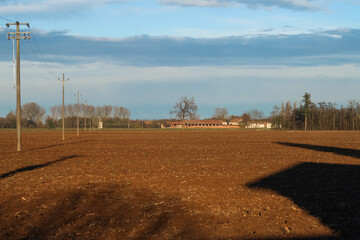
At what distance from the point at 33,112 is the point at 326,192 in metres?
177

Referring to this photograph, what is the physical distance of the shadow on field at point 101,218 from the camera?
30.0 ft

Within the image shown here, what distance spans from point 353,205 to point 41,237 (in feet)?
23.6

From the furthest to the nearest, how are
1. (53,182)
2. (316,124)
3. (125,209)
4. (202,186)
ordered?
1. (316,124)
2. (53,182)
3. (202,186)
4. (125,209)

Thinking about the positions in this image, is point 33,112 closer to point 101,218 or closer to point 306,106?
point 306,106

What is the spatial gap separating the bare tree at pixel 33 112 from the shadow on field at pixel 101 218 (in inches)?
6739

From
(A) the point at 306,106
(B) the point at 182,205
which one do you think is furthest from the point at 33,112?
(B) the point at 182,205

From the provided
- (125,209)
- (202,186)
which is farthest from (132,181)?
(125,209)

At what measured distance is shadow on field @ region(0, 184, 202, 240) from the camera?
9.16 metres

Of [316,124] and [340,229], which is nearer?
[340,229]

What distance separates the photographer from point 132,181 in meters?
15.8

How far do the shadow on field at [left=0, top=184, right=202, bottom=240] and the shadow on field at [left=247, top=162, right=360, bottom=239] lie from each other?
3.02 metres

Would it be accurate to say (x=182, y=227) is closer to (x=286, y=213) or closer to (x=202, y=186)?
(x=286, y=213)

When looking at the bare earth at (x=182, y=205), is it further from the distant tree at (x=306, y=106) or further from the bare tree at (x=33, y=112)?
the bare tree at (x=33, y=112)

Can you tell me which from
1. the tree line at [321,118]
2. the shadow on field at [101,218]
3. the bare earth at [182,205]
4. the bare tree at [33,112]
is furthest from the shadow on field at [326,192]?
the bare tree at [33,112]
